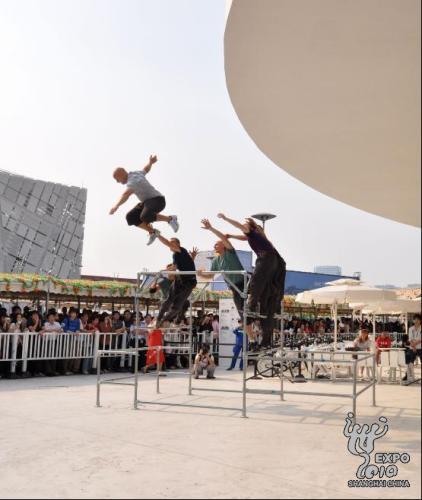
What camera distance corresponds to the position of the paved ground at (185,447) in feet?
16.4

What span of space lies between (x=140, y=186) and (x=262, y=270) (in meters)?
2.35

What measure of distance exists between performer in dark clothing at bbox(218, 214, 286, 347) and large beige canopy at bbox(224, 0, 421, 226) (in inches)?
163

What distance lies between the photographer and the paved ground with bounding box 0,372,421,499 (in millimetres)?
4984

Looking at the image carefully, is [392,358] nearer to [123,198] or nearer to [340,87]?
[123,198]

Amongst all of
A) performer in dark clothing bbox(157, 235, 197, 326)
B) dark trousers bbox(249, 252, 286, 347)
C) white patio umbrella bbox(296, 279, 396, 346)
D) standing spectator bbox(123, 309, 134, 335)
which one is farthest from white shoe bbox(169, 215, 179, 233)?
standing spectator bbox(123, 309, 134, 335)

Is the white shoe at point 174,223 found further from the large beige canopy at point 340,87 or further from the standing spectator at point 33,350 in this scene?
the standing spectator at point 33,350

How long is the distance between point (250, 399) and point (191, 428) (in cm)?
362

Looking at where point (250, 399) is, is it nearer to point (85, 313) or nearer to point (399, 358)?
point (399, 358)

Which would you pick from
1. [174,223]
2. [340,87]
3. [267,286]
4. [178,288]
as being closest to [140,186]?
[174,223]

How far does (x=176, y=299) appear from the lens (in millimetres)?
A: 9211

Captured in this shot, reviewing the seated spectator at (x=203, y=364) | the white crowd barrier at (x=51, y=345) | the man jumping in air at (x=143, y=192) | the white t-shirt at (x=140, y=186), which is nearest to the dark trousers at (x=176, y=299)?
the man jumping in air at (x=143, y=192)

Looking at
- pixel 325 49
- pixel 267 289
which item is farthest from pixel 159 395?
pixel 325 49

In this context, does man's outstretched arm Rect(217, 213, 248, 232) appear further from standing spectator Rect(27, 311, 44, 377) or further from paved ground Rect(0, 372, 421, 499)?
standing spectator Rect(27, 311, 44, 377)

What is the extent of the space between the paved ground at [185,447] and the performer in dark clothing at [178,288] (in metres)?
1.60
